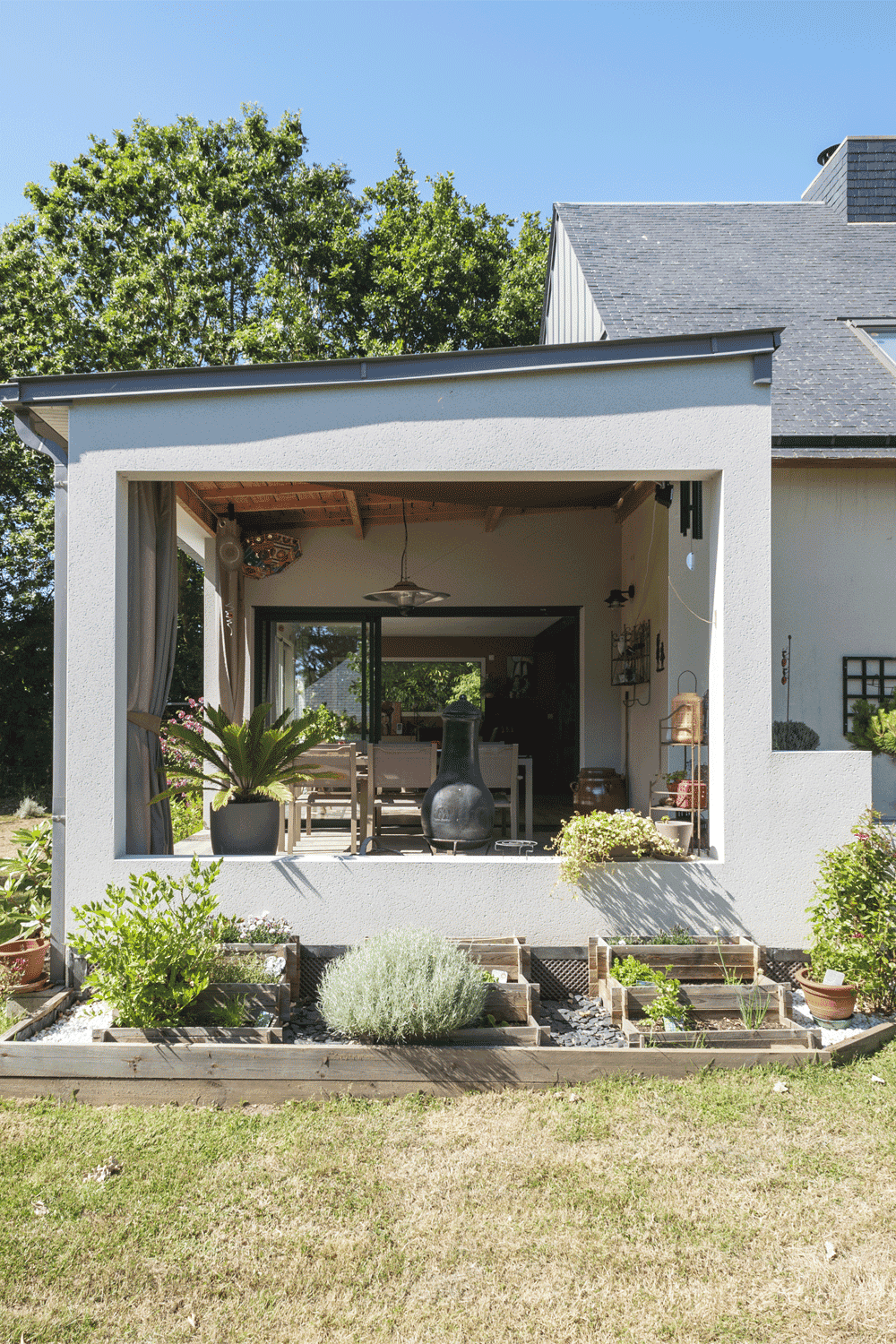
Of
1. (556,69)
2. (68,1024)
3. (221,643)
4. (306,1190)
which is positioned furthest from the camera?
(556,69)

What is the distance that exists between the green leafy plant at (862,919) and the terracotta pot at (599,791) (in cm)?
394

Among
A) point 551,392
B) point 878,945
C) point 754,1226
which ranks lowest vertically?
point 754,1226

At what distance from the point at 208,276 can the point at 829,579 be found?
47.2 ft

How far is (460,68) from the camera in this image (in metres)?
10.0

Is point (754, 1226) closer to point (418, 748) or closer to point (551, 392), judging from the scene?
point (551, 392)

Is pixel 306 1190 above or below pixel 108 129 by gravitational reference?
below

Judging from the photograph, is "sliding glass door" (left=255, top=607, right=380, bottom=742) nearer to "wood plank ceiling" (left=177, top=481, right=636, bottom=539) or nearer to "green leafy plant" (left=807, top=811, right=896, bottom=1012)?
"wood plank ceiling" (left=177, top=481, right=636, bottom=539)

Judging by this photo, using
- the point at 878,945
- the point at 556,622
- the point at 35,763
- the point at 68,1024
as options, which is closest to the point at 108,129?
the point at 35,763

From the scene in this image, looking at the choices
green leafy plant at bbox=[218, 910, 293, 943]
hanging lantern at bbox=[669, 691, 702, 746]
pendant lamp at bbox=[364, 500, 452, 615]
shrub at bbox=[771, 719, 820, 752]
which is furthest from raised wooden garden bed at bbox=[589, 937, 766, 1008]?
pendant lamp at bbox=[364, 500, 452, 615]

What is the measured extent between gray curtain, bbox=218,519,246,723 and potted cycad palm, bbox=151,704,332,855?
3.37 meters

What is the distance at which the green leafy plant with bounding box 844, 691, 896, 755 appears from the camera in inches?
255

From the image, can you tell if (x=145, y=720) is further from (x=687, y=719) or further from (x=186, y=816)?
(x=186, y=816)

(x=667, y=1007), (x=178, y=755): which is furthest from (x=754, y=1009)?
(x=178, y=755)

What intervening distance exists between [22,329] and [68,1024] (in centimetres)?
1523
